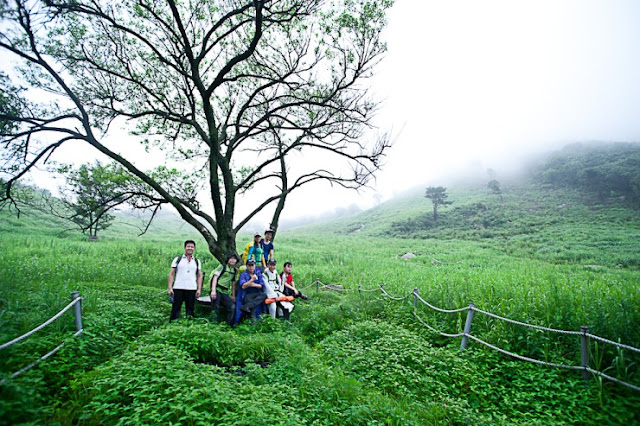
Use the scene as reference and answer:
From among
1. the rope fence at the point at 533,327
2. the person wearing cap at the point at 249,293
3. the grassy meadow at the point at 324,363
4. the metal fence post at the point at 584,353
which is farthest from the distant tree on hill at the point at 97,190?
the metal fence post at the point at 584,353

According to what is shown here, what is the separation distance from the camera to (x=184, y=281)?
726 centimetres

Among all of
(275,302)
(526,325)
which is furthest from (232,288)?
(526,325)

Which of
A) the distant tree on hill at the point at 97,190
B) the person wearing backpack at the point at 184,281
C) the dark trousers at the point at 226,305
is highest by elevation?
the distant tree on hill at the point at 97,190

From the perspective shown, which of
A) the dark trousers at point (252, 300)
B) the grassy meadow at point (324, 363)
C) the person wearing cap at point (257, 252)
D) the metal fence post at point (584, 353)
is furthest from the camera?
the person wearing cap at point (257, 252)

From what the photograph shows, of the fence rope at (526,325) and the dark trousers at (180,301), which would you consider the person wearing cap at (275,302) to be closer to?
the dark trousers at (180,301)

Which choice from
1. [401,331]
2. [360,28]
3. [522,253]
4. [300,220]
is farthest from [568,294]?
[300,220]

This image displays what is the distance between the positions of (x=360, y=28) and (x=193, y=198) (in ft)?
25.0

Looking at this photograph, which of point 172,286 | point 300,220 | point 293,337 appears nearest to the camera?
point 293,337

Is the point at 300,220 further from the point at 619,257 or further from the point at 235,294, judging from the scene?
the point at 235,294

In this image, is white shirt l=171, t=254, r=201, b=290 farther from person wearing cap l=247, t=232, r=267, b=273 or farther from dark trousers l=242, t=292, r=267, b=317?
person wearing cap l=247, t=232, r=267, b=273

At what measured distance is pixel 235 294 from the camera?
26.3 feet

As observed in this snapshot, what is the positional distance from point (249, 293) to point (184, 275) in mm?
1689

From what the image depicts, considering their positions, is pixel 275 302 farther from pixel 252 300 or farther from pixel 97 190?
pixel 97 190

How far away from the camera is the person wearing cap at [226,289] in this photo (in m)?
7.62
